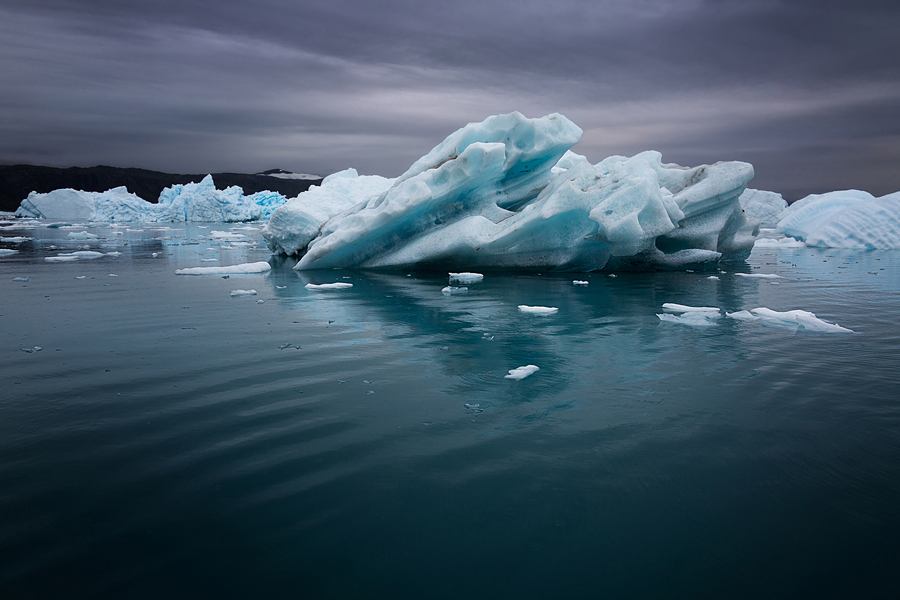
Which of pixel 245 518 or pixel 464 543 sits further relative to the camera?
pixel 245 518

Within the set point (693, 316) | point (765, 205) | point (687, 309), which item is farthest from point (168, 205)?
point (693, 316)

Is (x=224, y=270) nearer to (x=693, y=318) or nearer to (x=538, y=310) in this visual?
(x=538, y=310)

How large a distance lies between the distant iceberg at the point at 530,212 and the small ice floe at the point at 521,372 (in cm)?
607

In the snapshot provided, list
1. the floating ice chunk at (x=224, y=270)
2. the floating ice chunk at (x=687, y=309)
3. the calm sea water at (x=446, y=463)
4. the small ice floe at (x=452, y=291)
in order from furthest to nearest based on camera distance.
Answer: the floating ice chunk at (x=224, y=270), the small ice floe at (x=452, y=291), the floating ice chunk at (x=687, y=309), the calm sea water at (x=446, y=463)

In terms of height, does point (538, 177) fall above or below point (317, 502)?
above

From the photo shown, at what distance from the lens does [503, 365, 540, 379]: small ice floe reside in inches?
158

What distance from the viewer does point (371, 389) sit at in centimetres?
375

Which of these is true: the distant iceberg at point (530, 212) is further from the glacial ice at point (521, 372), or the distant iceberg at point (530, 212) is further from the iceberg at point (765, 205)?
the iceberg at point (765, 205)

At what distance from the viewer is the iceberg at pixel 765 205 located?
40281 mm

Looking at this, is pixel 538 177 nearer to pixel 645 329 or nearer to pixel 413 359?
pixel 645 329

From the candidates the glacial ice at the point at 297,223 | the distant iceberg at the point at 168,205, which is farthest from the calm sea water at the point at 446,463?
the distant iceberg at the point at 168,205

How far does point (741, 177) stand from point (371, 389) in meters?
10.0

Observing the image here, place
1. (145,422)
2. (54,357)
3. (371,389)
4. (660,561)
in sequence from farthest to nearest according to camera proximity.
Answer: (54,357) → (371,389) → (145,422) → (660,561)

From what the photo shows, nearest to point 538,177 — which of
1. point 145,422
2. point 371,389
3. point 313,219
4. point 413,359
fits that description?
point 313,219
